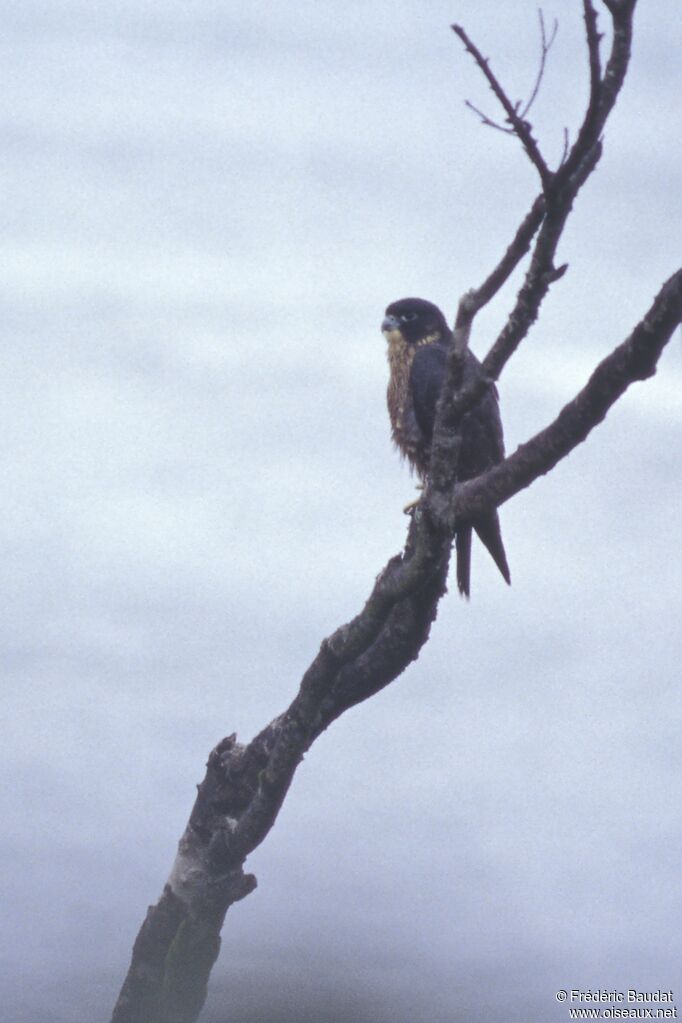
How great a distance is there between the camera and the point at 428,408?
Result: 245 inches

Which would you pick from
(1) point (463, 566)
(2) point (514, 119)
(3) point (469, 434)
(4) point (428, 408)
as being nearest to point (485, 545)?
(1) point (463, 566)

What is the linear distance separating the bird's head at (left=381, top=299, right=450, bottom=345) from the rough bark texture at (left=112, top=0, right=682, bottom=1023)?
265cm

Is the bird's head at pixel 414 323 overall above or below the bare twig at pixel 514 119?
above

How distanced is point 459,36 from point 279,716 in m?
2.80

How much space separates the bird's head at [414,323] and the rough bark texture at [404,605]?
2.65m

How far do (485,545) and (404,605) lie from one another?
1.19 metres

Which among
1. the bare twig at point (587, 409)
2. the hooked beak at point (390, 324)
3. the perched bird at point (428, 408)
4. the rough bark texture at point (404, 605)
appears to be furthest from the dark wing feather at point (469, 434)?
the bare twig at point (587, 409)

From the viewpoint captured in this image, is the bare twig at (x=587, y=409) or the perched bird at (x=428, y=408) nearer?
the bare twig at (x=587, y=409)

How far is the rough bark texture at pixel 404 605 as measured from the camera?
125 inches

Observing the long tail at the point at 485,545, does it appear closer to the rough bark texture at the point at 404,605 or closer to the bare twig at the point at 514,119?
the rough bark texture at the point at 404,605

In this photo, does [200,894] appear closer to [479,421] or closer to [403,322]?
[479,421]

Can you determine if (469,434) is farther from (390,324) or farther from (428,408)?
(390,324)

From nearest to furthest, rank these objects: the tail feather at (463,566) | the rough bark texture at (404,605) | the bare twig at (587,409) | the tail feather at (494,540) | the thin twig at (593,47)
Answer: the thin twig at (593,47) < the rough bark texture at (404,605) < the bare twig at (587,409) < the tail feather at (494,540) < the tail feather at (463,566)

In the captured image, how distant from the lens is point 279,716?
4.86 m
